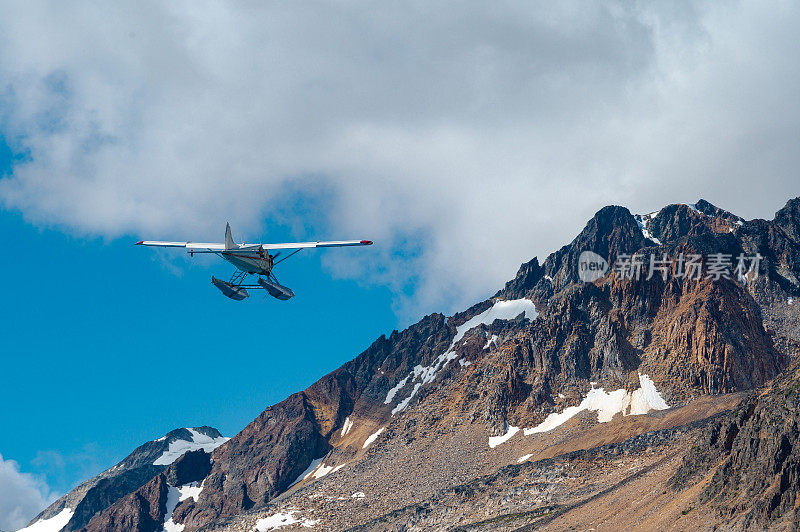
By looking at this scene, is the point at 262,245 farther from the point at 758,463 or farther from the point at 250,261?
the point at 758,463

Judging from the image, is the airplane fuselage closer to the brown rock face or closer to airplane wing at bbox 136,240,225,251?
airplane wing at bbox 136,240,225,251

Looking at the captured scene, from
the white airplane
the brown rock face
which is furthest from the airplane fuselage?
the brown rock face

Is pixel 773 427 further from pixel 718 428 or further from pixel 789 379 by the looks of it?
pixel 718 428

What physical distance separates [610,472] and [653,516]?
2538 inches

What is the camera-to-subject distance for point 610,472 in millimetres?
194750

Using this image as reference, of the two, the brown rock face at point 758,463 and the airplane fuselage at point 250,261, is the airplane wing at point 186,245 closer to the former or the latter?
the airplane fuselage at point 250,261

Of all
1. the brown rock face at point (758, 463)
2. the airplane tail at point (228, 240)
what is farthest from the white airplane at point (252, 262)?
the brown rock face at point (758, 463)

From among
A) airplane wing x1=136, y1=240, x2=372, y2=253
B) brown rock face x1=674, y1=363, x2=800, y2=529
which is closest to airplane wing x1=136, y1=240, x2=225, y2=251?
airplane wing x1=136, y1=240, x2=372, y2=253

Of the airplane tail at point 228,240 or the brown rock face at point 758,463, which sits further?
the brown rock face at point 758,463

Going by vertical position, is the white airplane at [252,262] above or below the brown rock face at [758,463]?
above

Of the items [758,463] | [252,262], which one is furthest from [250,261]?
[758,463]

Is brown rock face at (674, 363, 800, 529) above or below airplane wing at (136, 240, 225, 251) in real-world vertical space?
below

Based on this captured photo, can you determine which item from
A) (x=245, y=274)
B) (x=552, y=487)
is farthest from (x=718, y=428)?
(x=245, y=274)

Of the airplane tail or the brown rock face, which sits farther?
the brown rock face
